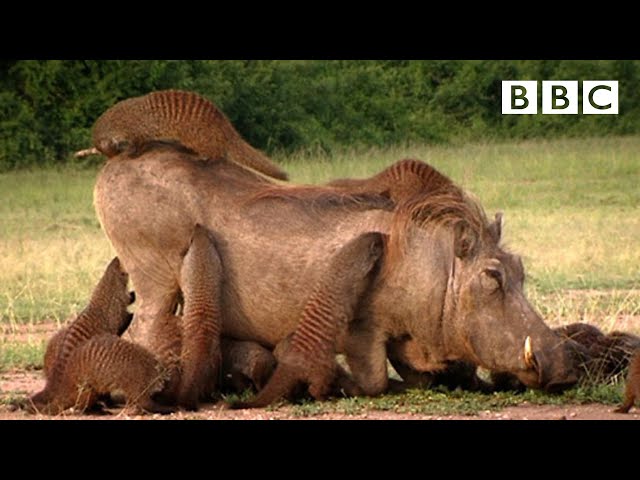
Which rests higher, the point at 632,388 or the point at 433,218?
the point at 433,218

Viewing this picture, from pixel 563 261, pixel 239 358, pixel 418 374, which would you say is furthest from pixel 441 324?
pixel 563 261

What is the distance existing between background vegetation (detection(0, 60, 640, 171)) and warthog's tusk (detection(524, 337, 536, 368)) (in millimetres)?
13274

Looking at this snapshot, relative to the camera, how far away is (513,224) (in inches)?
600

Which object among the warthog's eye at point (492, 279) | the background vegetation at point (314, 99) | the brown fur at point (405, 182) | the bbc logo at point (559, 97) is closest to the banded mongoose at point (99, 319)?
the brown fur at point (405, 182)

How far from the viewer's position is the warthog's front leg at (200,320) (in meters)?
7.43

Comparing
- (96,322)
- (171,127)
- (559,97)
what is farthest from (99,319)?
(559,97)

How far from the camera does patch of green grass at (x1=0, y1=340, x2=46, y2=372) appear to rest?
8844mm

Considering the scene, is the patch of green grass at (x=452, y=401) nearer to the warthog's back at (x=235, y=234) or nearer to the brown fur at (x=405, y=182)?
the warthog's back at (x=235, y=234)

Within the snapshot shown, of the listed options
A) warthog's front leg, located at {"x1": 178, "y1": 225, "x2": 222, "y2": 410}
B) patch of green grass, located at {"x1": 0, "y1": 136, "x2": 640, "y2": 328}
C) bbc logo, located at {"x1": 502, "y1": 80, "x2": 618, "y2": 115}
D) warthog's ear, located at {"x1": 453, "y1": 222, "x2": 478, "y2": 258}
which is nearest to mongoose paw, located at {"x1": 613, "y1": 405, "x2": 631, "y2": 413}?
warthog's ear, located at {"x1": 453, "y1": 222, "x2": 478, "y2": 258}

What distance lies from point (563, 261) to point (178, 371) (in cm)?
601

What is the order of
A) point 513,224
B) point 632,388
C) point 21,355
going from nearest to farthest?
point 632,388 → point 21,355 → point 513,224

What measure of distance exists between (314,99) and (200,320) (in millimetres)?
15132

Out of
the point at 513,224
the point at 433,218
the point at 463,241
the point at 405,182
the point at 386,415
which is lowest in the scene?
the point at 386,415

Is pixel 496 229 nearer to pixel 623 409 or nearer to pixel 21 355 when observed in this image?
pixel 623 409
